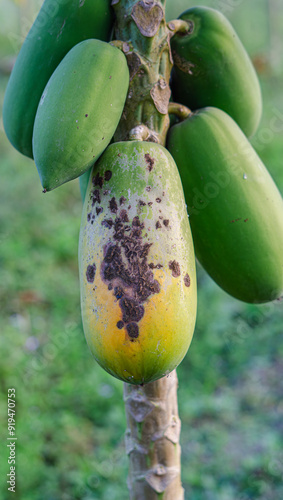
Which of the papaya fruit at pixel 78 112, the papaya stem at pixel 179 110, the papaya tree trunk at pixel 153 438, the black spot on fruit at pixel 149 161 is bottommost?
the papaya tree trunk at pixel 153 438

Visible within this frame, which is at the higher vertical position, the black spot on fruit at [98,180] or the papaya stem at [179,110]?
the papaya stem at [179,110]

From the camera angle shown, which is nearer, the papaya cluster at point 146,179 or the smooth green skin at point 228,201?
the papaya cluster at point 146,179

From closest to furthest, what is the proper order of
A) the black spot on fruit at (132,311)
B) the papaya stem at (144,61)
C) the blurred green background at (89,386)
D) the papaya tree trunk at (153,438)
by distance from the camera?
the black spot on fruit at (132,311) → the papaya stem at (144,61) → the papaya tree trunk at (153,438) → the blurred green background at (89,386)

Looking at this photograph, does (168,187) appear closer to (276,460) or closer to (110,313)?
(110,313)

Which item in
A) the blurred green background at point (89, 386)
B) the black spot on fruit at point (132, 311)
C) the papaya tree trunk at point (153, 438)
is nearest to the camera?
the black spot on fruit at point (132, 311)

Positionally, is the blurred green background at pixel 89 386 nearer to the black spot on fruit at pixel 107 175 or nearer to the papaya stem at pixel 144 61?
the papaya stem at pixel 144 61

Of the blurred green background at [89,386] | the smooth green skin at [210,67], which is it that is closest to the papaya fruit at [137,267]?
the smooth green skin at [210,67]

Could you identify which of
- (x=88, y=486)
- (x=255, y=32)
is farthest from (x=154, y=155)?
(x=255, y=32)

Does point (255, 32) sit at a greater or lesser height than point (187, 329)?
lesser
